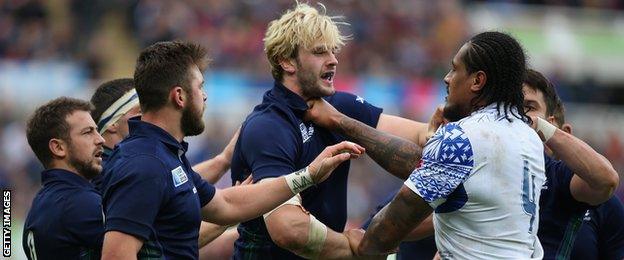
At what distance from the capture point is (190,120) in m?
6.93

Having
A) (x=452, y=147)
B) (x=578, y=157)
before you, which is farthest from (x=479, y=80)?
(x=578, y=157)

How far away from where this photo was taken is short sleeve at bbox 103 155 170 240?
6.37 m

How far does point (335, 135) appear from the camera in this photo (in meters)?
8.10

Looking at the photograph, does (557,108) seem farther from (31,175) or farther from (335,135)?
(31,175)

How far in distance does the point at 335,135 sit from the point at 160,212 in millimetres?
1810

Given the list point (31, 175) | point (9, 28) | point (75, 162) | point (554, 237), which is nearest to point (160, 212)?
point (75, 162)

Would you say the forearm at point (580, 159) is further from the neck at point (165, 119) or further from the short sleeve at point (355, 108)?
the neck at point (165, 119)

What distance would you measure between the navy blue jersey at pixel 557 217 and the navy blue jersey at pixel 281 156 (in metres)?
1.28

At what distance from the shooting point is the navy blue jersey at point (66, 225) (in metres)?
7.23

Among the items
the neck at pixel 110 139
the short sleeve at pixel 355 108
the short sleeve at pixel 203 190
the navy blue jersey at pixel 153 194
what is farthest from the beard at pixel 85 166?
the short sleeve at pixel 355 108

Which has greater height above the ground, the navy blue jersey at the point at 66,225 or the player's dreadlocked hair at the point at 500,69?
the player's dreadlocked hair at the point at 500,69

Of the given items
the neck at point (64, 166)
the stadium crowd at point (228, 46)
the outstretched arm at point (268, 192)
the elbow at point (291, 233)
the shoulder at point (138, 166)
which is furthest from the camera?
the stadium crowd at point (228, 46)

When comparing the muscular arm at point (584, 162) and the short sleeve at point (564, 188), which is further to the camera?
the short sleeve at point (564, 188)

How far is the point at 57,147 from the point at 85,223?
2.48 feet
